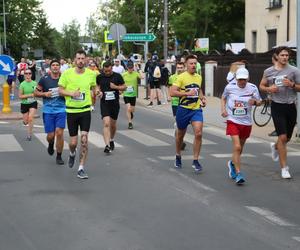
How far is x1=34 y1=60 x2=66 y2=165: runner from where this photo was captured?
34.3ft

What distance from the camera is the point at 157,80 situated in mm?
A: 23828

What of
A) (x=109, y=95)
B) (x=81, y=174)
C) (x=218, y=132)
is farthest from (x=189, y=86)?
(x=218, y=132)

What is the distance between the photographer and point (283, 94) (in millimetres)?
9227

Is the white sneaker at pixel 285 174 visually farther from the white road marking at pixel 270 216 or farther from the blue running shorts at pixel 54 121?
the blue running shorts at pixel 54 121

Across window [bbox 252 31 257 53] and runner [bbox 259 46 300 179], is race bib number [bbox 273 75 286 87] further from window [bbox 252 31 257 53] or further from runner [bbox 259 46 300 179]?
window [bbox 252 31 257 53]

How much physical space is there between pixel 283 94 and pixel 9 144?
6.08 metres

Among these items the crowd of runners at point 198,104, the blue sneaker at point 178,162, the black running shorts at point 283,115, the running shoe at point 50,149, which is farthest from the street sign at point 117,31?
the black running shorts at point 283,115

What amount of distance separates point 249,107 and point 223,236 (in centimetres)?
336

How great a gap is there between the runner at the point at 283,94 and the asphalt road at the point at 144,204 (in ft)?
1.64

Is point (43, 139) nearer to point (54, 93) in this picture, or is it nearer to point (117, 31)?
point (54, 93)

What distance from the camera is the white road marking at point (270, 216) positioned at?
651 centimetres

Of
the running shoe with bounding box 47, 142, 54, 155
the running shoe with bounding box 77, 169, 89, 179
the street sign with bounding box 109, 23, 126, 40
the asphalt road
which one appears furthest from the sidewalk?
the running shoe with bounding box 77, 169, 89, 179

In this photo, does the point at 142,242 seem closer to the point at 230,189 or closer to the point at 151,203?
the point at 151,203

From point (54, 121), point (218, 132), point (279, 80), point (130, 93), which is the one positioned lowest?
point (218, 132)
